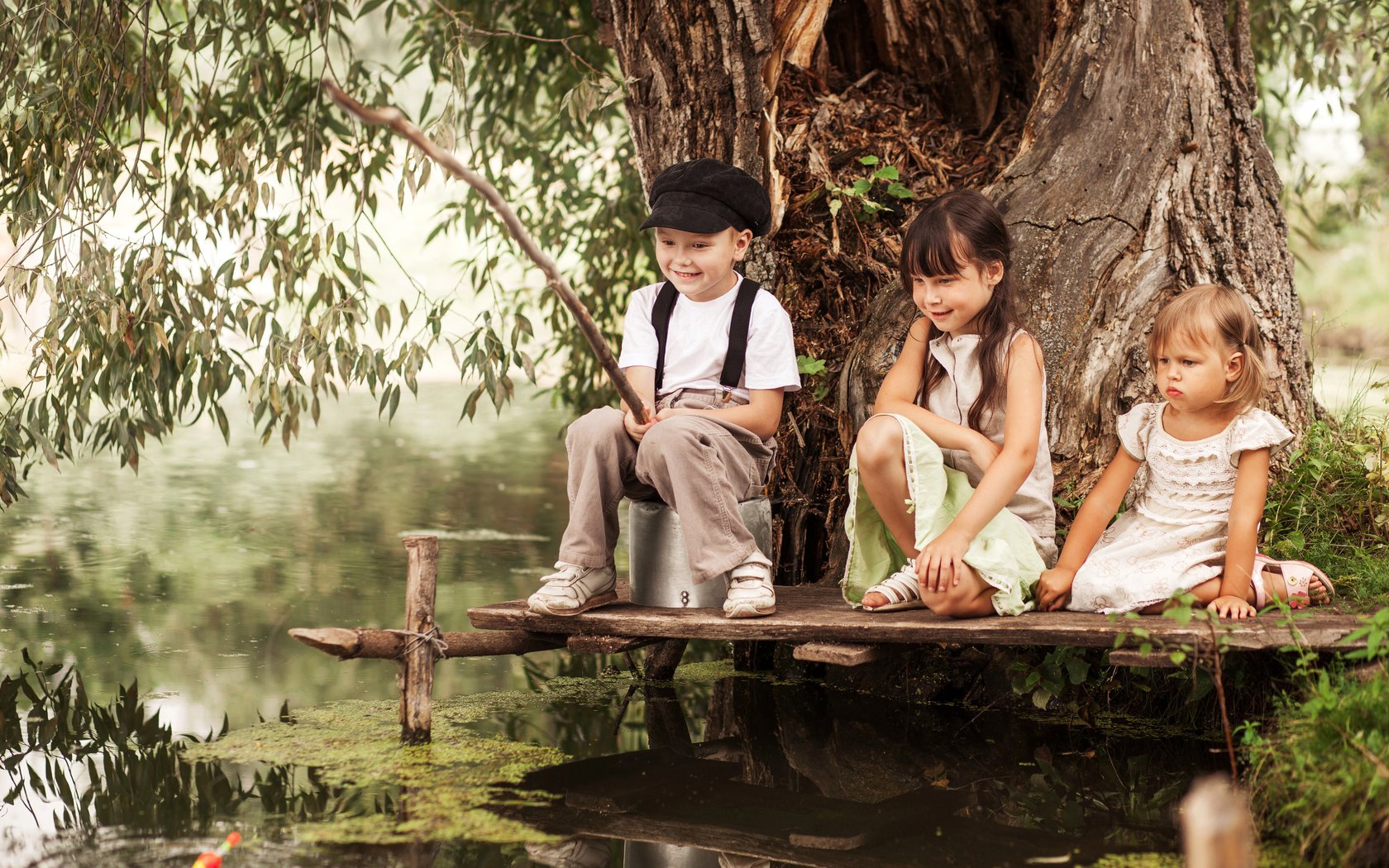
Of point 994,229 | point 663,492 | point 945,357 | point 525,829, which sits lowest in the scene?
point 525,829

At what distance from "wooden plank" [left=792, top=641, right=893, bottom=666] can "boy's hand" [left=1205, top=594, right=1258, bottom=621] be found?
2.70ft

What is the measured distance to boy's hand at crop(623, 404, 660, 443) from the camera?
3.56m

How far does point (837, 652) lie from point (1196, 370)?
1.15 metres

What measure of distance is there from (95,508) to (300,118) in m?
3.73

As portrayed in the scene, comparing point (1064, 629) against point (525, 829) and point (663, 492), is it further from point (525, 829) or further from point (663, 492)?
point (525, 829)

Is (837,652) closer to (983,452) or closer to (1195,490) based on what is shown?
(983,452)

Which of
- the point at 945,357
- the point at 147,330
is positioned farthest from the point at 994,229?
the point at 147,330

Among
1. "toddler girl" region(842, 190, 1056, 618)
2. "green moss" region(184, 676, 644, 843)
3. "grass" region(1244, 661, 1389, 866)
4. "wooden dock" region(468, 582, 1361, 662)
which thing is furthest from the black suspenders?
"grass" region(1244, 661, 1389, 866)

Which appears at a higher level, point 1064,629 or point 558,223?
point 558,223

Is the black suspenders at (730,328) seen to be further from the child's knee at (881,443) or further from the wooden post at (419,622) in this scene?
the wooden post at (419,622)

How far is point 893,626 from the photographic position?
335 cm

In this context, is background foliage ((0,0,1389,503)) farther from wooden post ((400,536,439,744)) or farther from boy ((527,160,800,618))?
wooden post ((400,536,439,744))

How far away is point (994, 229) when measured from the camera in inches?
140

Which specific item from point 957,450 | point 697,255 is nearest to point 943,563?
point 957,450
